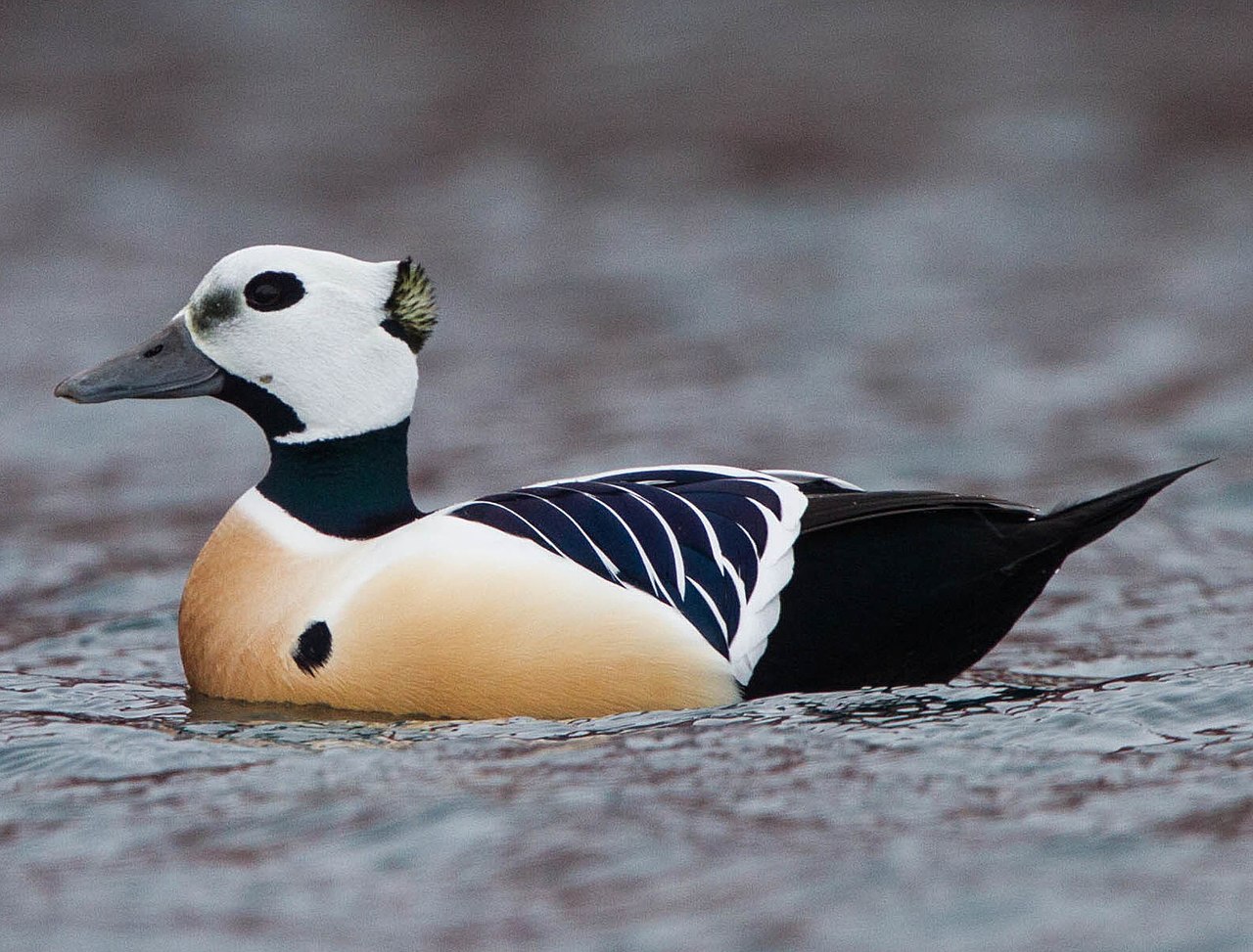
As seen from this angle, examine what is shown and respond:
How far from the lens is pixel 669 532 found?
17.1 ft

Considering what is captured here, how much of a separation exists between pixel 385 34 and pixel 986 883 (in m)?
12.6

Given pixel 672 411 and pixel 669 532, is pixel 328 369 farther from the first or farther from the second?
pixel 672 411

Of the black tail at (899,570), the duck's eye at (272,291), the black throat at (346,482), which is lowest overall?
the black tail at (899,570)

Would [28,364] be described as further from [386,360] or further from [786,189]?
[386,360]

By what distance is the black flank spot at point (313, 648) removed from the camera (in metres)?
5.28

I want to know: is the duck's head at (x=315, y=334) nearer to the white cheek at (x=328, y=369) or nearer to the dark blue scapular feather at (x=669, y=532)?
the white cheek at (x=328, y=369)

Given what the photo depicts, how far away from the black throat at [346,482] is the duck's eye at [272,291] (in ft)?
1.24

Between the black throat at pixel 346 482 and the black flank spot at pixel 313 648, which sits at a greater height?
the black throat at pixel 346 482

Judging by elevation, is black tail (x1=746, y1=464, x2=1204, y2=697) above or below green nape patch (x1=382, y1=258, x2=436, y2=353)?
below

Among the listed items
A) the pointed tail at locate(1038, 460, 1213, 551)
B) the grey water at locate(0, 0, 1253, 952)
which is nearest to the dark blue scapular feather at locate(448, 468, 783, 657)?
the grey water at locate(0, 0, 1253, 952)

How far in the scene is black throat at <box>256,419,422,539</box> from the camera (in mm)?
5707

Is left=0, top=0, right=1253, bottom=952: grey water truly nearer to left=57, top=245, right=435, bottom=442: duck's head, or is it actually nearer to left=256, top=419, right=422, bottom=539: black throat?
left=256, top=419, right=422, bottom=539: black throat

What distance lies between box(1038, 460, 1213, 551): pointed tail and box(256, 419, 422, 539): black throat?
67.8 inches

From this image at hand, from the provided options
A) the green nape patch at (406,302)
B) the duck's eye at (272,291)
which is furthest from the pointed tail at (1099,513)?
the duck's eye at (272,291)
